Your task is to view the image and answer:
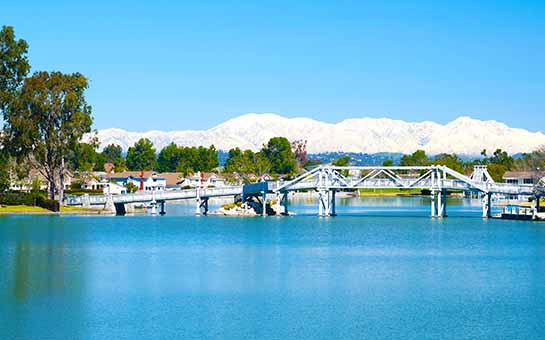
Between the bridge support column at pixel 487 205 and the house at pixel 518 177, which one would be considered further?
the house at pixel 518 177

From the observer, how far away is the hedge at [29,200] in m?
112

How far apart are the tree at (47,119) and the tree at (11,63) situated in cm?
175

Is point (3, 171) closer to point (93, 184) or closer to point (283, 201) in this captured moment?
point (283, 201)

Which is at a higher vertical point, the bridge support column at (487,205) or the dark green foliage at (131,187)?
the dark green foliage at (131,187)

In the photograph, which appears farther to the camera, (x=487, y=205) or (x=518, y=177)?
(x=518, y=177)

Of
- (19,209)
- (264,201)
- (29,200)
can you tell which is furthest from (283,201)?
(19,209)

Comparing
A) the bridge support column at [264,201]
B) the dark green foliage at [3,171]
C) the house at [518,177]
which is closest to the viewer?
the dark green foliage at [3,171]

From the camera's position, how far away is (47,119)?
368ft

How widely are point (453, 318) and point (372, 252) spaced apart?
2889 centimetres

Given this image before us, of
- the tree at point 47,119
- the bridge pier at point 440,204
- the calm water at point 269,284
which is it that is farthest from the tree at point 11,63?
the bridge pier at point 440,204

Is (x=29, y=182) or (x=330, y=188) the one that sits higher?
(x=29, y=182)

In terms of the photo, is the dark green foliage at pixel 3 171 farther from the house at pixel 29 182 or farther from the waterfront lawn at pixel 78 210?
the waterfront lawn at pixel 78 210

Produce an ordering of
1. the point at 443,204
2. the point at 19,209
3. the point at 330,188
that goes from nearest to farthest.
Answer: the point at 19,209 < the point at 443,204 < the point at 330,188

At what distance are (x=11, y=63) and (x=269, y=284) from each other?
68386mm
